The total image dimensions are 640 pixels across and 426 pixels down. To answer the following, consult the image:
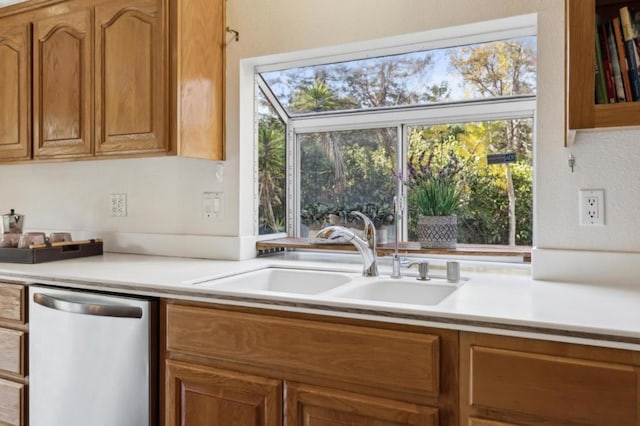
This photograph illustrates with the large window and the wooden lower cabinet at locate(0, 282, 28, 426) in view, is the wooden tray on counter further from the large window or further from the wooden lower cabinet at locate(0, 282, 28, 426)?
the large window

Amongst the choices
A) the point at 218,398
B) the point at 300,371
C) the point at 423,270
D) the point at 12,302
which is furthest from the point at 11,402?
the point at 423,270

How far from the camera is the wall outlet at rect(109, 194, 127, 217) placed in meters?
2.43

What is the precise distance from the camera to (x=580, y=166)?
1.55m

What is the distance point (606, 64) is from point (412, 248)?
0.95m

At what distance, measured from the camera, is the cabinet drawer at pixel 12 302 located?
68.7 inches

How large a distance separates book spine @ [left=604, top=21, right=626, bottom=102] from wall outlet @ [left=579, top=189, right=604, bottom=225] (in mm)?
432

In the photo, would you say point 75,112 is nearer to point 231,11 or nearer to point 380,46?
point 231,11

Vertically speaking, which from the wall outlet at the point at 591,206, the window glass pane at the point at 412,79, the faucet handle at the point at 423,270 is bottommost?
the faucet handle at the point at 423,270

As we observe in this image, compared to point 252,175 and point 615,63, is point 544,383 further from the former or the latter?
point 252,175

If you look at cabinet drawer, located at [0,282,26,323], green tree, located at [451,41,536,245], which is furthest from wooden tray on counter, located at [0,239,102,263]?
green tree, located at [451,41,536,245]

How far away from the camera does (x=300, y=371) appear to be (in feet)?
4.24

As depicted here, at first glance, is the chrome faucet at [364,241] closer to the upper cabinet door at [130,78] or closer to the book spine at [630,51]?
the upper cabinet door at [130,78]

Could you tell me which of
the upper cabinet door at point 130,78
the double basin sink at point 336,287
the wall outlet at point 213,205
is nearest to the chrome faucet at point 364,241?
the double basin sink at point 336,287

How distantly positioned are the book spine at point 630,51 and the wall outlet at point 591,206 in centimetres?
43
